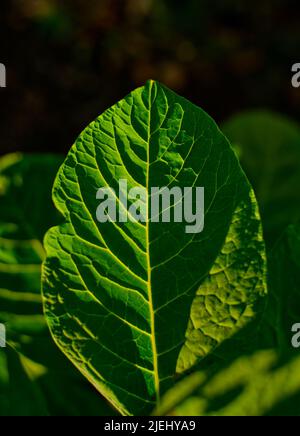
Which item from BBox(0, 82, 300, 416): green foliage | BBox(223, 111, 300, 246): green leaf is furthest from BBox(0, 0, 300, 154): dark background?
BBox(0, 82, 300, 416): green foliage

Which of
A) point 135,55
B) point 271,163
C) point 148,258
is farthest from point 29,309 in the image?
point 135,55

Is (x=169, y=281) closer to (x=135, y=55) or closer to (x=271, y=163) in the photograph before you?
(x=271, y=163)

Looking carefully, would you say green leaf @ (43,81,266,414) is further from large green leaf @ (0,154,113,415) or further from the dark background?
the dark background

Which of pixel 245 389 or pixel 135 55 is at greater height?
pixel 135 55

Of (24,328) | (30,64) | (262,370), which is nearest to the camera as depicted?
(262,370)

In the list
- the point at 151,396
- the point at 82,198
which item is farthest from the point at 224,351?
the point at 82,198

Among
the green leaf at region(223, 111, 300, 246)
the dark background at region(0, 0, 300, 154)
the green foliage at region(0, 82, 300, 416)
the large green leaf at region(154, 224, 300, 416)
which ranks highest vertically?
the dark background at region(0, 0, 300, 154)
